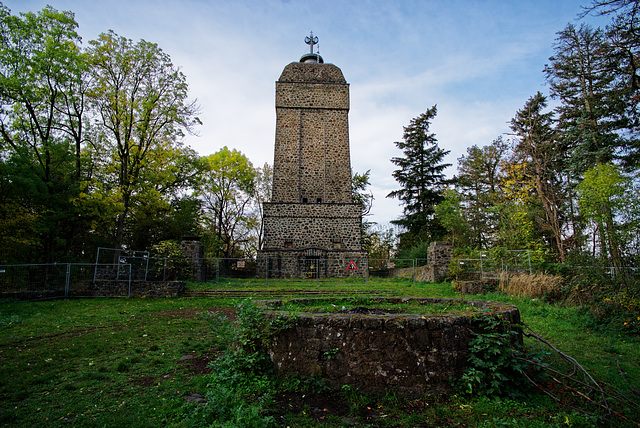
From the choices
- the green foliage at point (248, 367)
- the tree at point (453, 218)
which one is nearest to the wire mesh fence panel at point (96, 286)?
the green foliage at point (248, 367)

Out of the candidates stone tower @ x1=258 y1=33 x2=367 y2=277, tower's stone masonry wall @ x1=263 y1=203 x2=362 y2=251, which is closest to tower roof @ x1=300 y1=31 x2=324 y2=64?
stone tower @ x1=258 y1=33 x2=367 y2=277

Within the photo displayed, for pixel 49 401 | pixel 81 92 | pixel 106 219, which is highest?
pixel 81 92

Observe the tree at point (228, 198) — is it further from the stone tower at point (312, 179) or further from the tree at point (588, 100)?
the tree at point (588, 100)

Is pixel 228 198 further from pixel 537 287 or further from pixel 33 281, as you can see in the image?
pixel 537 287

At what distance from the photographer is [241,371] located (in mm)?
4211

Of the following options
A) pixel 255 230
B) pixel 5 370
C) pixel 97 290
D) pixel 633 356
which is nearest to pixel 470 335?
pixel 633 356

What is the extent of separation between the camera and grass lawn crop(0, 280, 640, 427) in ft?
10.6

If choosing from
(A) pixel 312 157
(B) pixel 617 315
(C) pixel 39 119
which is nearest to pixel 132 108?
(C) pixel 39 119

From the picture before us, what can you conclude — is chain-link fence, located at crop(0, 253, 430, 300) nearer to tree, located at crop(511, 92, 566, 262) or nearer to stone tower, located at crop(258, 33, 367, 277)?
stone tower, located at crop(258, 33, 367, 277)

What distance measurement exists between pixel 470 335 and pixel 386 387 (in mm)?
1160

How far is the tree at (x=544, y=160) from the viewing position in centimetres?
1538

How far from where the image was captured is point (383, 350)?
151 inches

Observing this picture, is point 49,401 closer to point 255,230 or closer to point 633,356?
point 633,356

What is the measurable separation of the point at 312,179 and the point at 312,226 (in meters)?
3.97
